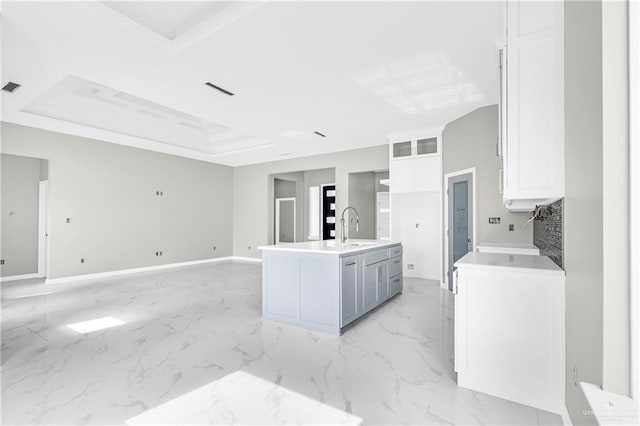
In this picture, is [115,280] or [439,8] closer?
[439,8]

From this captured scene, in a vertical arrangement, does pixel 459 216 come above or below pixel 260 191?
below

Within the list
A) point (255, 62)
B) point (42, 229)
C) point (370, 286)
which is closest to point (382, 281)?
point (370, 286)

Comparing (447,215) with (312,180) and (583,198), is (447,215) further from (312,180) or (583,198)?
(312,180)

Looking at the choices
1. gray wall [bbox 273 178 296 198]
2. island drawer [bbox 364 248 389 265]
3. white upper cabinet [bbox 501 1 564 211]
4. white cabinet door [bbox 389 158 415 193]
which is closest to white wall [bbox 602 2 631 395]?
white upper cabinet [bbox 501 1 564 211]

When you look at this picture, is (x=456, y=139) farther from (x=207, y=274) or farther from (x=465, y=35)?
(x=207, y=274)

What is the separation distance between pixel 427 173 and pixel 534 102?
13.9 feet

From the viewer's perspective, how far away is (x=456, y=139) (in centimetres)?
Answer: 569

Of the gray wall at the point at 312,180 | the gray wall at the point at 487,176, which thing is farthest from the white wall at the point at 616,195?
the gray wall at the point at 312,180

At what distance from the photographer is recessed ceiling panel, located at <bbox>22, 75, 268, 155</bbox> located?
195 inches

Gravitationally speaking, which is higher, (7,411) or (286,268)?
(286,268)

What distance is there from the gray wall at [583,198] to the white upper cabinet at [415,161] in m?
4.33

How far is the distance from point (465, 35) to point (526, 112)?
148cm

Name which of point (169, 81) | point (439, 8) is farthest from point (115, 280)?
point (439, 8)

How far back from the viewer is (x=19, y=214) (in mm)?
6641
